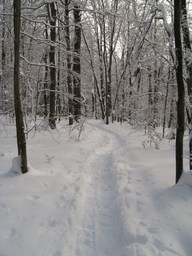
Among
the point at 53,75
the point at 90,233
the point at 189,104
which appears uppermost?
the point at 53,75

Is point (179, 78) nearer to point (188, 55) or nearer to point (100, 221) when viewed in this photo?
point (188, 55)

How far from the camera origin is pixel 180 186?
6.11 meters

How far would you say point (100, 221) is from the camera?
500cm

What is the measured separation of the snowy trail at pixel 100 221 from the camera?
13.6 feet

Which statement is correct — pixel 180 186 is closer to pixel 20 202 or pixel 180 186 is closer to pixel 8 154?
pixel 20 202

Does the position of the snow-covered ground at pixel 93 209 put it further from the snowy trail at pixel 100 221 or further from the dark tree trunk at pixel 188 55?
the dark tree trunk at pixel 188 55

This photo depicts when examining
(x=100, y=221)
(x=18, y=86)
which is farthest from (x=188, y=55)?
(x=100, y=221)

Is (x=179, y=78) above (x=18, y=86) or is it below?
above

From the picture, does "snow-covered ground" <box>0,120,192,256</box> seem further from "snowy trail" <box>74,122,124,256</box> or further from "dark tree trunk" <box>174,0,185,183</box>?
"dark tree trunk" <box>174,0,185,183</box>

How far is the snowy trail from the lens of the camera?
164 inches

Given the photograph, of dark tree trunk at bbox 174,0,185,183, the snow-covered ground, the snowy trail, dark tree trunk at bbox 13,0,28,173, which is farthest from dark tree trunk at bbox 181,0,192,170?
dark tree trunk at bbox 13,0,28,173

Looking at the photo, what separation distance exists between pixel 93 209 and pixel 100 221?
492mm

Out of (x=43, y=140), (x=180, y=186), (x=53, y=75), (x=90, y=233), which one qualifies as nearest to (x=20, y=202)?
(x=90, y=233)

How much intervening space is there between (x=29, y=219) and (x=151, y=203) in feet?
7.82
